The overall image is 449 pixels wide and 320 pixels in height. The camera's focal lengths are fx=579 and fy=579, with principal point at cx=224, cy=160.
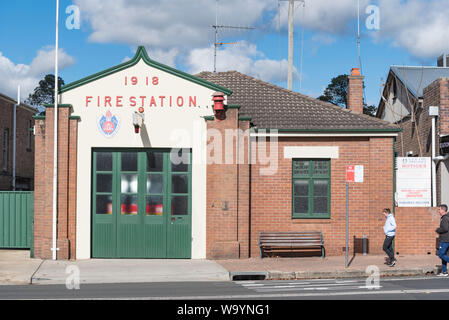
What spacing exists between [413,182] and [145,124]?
29.5ft

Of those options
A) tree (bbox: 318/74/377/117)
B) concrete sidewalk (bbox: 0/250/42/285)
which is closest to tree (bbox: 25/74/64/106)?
tree (bbox: 318/74/377/117)

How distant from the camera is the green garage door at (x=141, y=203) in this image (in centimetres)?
1684

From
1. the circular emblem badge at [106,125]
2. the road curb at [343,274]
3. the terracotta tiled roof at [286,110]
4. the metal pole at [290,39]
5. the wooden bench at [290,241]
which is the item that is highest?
the metal pole at [290,39]

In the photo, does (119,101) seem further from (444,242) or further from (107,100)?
(444,242)

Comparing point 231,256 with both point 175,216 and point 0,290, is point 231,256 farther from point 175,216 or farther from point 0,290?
point 0,290

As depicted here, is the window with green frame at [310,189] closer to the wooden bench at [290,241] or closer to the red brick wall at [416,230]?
the wooden bench at [290,241]

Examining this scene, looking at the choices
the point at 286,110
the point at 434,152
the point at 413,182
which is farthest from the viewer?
the point at 434,152

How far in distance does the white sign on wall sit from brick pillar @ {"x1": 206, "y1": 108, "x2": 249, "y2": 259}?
5.52m

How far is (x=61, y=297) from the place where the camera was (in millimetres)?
10922

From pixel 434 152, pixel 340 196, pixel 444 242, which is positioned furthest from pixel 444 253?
pixel 434 152

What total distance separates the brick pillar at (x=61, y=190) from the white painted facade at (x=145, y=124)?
9.0 inches

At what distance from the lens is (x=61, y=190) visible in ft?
54.7

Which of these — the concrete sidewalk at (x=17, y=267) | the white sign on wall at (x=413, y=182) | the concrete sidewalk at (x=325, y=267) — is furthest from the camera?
the white sign on wall at (x=413, y=182)

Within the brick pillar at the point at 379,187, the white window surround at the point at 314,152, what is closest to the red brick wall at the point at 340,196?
the brick pillar at the point at 379,187
